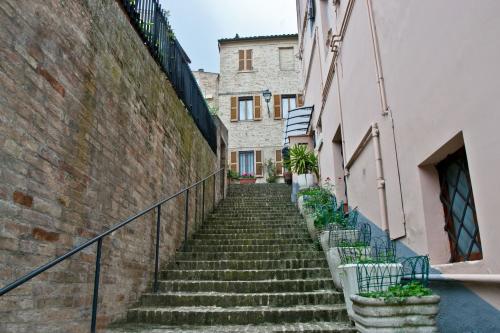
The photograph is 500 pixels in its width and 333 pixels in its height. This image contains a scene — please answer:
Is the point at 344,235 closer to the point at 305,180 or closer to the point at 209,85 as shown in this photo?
the point at 305,180

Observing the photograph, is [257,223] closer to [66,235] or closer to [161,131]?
[161,131]

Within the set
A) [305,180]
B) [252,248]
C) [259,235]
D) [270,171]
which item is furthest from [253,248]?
[270,171]

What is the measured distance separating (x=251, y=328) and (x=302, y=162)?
22.6 feet

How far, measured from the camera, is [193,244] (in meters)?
6.63

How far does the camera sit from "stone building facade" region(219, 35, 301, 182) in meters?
18.1

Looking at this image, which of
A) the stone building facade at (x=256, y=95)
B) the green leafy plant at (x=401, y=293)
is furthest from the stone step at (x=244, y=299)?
the stone building facade at (x=256, y=95)

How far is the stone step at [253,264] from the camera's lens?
5488mm

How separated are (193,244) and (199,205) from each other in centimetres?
133

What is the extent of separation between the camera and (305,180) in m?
10.1

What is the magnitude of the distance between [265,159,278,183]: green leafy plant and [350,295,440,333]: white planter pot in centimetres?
1455

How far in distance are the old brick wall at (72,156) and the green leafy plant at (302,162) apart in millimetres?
5579

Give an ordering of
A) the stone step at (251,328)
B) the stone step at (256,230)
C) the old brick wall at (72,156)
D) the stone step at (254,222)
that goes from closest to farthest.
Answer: the old brick wall at (72,156)
the stone step at (251,328)
the stone step at (256,230)
the stone step at (254,222)

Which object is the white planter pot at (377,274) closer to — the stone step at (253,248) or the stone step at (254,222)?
the stone step at (253,248)

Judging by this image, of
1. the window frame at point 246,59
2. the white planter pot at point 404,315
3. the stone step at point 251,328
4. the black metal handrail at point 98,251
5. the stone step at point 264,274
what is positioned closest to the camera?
the black metal handrail at point 98,251
